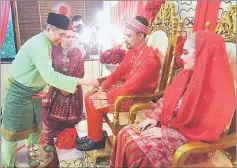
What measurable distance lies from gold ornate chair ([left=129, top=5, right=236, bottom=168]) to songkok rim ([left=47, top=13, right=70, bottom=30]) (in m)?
0.66

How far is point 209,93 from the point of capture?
0.90 metres

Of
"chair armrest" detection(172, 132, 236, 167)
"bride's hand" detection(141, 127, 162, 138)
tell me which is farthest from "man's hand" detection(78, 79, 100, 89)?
"chair armrest" detection(172, 132, 236, 167)

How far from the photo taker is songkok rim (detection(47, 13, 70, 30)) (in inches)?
42.9

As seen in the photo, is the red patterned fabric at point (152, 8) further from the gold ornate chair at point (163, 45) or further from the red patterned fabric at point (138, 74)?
the red patterned fabric at point (138, 74)

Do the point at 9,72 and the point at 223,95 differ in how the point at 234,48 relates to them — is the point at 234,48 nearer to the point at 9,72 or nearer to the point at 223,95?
the point at 223,95

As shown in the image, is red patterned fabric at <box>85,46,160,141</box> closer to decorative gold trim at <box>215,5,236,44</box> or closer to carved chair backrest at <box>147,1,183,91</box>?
carved chair backrest at <box>147,1,183,91</box>

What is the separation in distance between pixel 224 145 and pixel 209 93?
196 millimetres

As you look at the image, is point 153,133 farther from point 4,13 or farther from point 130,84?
point 4,13

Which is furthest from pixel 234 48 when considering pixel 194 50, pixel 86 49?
pixel 86 49

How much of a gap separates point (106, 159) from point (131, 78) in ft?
1.45

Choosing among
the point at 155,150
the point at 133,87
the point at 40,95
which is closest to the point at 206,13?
the point at 133,87

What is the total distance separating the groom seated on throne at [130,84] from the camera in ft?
4.21

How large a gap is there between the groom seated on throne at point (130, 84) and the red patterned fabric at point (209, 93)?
1.30 ft

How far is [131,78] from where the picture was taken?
1.29m
